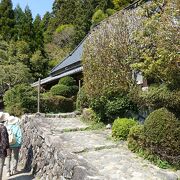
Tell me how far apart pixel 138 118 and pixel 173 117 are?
4184mm

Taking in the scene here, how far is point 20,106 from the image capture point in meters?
16.7

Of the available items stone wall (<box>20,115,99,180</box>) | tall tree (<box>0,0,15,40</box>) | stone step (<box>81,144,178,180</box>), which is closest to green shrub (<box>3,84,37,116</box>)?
stone wall (<box>20,115,99,180</box>)

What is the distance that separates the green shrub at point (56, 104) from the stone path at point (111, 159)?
756 cm

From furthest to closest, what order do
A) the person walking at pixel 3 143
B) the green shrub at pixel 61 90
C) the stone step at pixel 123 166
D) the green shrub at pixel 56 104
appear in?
the green shrub at pixel 61 90 < the green shrub at pixel 56 104 < the person walking at pixel 3 143 < the stone step at pixel 123 166

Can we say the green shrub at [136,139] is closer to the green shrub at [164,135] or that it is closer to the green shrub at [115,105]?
the green shrub at [164,135]

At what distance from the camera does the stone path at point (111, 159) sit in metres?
6.52

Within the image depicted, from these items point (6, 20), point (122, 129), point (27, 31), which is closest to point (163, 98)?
point (122, 129)

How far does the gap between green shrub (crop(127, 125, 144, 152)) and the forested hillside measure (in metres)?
17.1

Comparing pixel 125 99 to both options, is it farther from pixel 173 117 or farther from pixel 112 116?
pixel 173 117

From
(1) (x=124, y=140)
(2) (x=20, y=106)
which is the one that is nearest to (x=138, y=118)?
(1) (x=124, y=140)

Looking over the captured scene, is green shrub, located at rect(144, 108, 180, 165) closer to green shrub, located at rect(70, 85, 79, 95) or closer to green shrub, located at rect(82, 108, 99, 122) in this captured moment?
green shrub, located at rect(82, 108, 99, 122)

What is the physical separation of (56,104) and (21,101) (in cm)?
271

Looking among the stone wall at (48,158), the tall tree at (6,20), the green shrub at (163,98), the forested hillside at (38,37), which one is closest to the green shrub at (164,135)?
the green shrub at (163,98)

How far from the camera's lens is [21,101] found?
16781 mm
